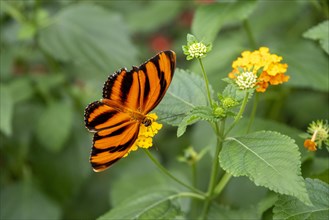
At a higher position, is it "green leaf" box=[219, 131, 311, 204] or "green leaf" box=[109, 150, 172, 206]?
"green leaf" box=[219, 131, 311, 204]

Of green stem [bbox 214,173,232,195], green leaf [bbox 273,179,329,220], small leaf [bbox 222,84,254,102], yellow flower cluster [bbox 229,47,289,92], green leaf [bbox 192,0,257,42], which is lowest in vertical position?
green leaf [bbox 273,179,329,220]

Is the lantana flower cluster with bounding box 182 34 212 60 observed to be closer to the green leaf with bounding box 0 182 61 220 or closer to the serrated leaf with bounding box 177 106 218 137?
the serrated leaf with bounding box 177 106 218 137

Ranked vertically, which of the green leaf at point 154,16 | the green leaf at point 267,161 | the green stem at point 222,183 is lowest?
the green stem at point 222,183

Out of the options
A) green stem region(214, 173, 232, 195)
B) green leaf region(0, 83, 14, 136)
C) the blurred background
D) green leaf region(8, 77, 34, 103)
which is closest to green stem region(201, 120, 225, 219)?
green stem region(214, 173, 232, 195)

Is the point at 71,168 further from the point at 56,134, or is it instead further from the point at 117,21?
the point at 117,21

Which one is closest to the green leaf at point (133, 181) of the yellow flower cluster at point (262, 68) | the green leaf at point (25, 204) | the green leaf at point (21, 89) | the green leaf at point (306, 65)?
the green leaf at point (25, 204)

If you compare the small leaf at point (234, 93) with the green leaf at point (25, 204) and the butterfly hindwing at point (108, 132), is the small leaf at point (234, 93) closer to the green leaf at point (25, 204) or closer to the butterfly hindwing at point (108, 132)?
the butterfly hindwing at point (108, 132)

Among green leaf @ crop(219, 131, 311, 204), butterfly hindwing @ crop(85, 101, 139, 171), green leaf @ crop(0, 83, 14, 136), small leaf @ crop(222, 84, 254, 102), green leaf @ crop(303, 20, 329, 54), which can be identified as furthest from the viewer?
green leaf @ crop(0, 83, 14, 136)
